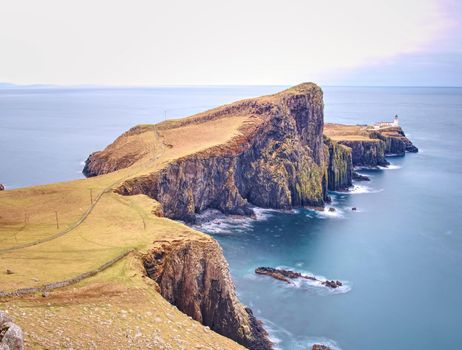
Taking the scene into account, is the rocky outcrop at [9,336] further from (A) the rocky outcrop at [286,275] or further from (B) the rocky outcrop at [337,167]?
(B) the rocky outcrop at [337,167]

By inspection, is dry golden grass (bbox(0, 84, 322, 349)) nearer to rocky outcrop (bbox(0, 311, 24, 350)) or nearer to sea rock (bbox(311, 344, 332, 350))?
rocky outcrop (bbox(0, 311, 24, 350))

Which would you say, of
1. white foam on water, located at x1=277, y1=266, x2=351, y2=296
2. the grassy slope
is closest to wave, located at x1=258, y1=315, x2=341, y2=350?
white foam on water, located at x1=277, y1=266, x2=351, y2=296

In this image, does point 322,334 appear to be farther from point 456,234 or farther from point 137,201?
point 456,234

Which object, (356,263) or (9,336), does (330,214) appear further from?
(9,336)

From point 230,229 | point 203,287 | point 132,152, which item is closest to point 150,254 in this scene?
point 203,287

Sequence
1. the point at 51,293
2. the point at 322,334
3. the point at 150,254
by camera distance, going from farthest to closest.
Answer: the point at 322,334 → the point at 150,254 → the point at 51,293

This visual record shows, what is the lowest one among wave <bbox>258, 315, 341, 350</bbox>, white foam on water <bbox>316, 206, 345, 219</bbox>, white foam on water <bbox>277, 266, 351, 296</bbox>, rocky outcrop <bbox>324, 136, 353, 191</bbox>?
wave <bbox>258, 315, 341, 350</bbox>

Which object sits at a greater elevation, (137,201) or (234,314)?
(137,201)
